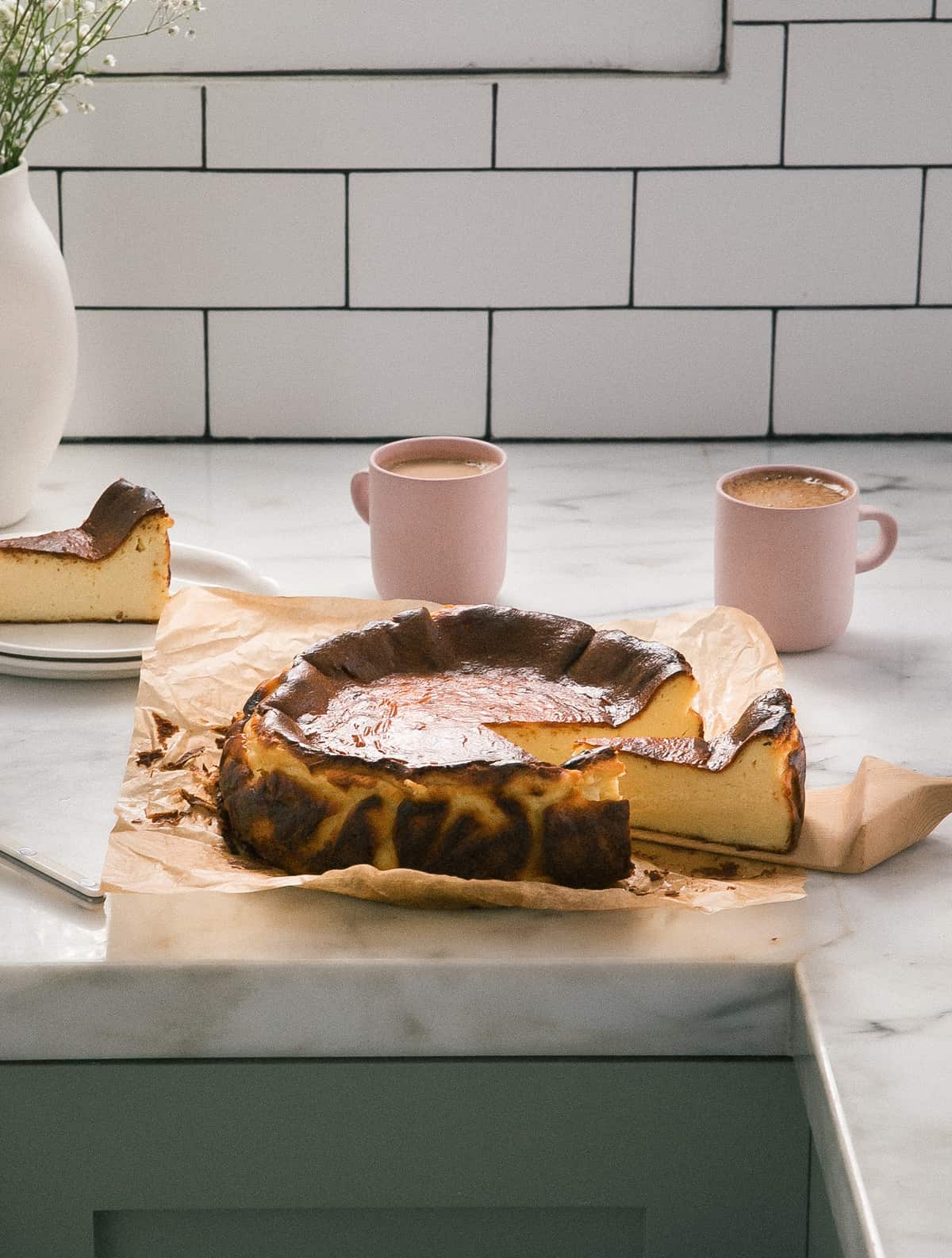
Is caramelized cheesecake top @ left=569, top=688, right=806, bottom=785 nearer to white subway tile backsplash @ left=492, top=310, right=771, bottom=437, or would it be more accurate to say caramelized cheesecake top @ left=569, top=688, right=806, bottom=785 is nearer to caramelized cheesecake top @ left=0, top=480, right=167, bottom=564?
caramelized cheesecake top @ left=0, top=480, right=167, bottom=564

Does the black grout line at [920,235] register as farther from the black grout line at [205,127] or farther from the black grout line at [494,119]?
the black grout line at [205,127]

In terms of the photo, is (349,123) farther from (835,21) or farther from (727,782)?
(727,782)

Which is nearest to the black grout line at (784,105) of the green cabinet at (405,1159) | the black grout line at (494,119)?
the black grout line at (494,119)

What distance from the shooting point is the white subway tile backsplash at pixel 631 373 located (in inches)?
66.4

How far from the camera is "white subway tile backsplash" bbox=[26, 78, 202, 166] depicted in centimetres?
161

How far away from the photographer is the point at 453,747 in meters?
0.93

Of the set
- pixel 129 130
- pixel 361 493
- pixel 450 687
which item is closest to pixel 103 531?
pixel 361 493

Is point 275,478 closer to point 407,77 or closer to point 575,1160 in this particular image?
point 407,77

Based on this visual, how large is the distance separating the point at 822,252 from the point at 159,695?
921 mm

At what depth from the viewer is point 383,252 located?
1.66m

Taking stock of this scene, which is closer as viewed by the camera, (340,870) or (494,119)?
(340,870)

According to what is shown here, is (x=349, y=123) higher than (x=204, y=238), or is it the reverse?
(x=349, y=123)

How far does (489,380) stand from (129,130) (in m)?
0.44

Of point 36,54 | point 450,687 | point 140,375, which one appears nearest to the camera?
point 450,687
